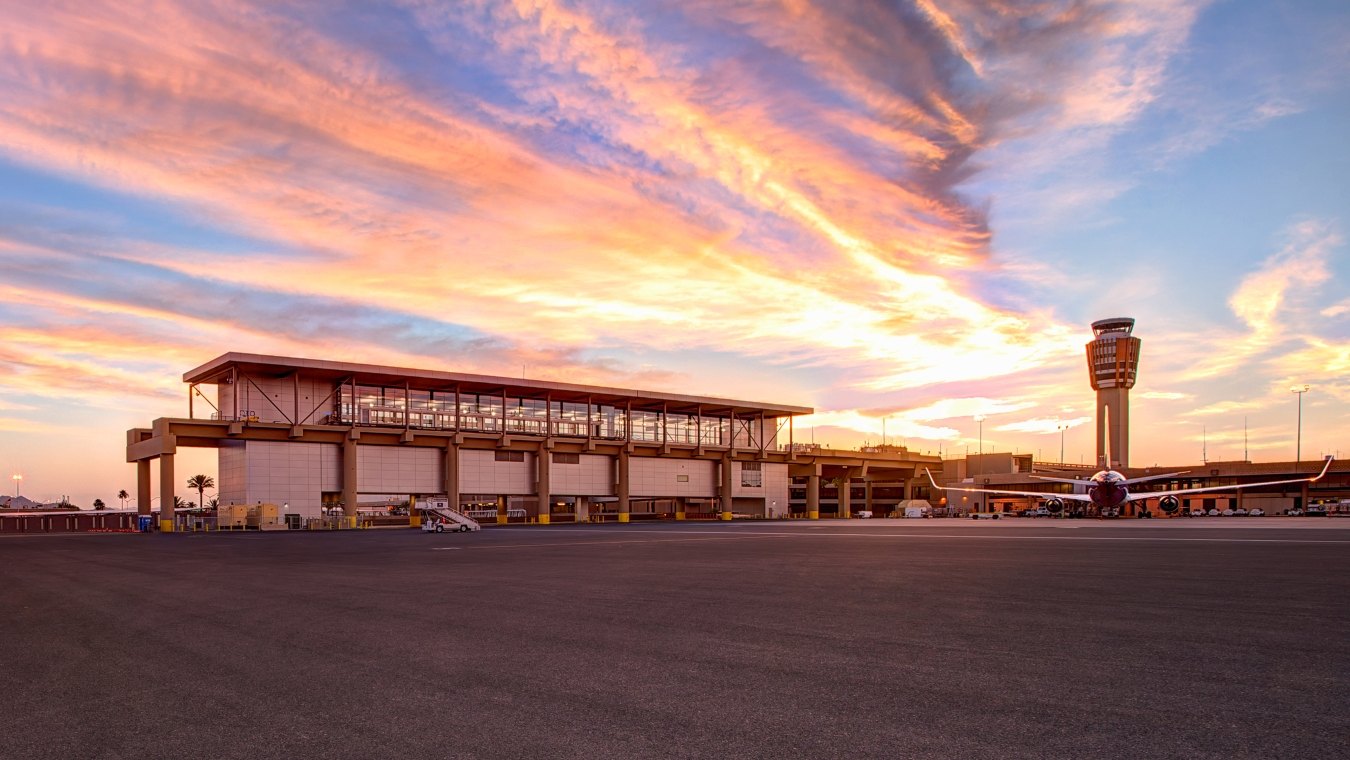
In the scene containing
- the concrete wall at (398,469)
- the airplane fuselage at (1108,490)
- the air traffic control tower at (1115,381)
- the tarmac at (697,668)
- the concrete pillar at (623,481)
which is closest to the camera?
the tarmac at (697,668)

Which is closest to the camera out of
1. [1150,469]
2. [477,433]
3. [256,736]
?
[256,736]

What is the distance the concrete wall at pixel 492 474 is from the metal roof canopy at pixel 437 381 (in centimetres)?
644

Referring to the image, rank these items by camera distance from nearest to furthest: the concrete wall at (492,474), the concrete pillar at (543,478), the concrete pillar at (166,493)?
the concrete pillar at (166,493) < the concrete wall at (492,474) < the concrete pillar at (543,478)

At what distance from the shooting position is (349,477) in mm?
72875

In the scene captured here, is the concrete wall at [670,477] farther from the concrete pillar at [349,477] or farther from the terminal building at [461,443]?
the concrete pillar at [349,477]

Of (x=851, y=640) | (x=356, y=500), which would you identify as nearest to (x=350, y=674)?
(x=851, y=640)

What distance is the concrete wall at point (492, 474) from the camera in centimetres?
8175

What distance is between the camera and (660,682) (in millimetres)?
7984

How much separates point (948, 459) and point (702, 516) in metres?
66.2

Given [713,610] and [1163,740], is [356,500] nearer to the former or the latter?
[713,610]

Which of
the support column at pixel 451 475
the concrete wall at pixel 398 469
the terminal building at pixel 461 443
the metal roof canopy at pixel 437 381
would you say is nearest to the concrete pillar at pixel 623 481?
the terminal building at pixel 461 443

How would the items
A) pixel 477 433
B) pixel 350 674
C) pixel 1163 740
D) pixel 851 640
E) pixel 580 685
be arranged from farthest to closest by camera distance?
1. pixel 477 433
2. pixel 851 640
3. pixel 350 674
4. pixel 580 685
5. pixel 1163 740

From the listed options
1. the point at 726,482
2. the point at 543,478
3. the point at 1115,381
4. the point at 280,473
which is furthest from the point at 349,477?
the point at 1115,381

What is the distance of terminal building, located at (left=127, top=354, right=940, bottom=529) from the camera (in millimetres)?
70312
